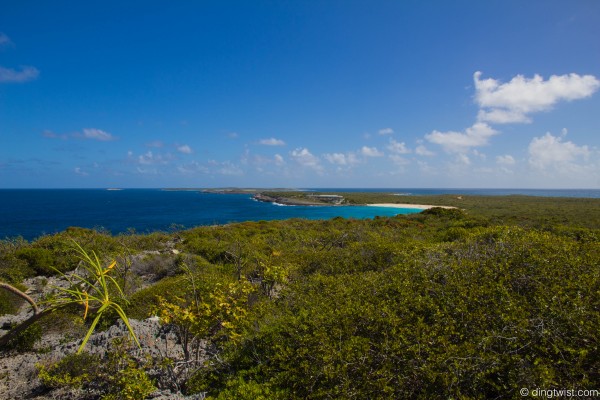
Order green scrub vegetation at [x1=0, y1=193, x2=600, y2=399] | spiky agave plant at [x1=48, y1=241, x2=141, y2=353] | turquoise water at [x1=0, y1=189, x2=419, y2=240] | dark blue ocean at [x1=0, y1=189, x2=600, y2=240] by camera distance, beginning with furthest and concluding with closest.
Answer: turquoise water at [x1=0, y1=189, x2=419, y2=240] → dark blue ocean at [x1=0, y1=189, x2=600, y2=240] → green scrub vegetation at [x1=0, y1=193, x2=600, y2=399] → spiky agave plant at [x1=48, y1=241, x2=141, y2=353]

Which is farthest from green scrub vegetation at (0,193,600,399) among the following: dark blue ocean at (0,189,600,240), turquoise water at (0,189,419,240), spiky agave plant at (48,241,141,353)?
turquoise water at (0,189,419,240)

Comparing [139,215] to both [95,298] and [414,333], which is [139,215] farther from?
[95,298]

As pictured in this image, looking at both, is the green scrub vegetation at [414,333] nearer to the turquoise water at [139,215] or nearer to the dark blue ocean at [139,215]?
the dark blue ocean at [139,215]

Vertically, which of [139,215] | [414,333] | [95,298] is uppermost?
[95,298]

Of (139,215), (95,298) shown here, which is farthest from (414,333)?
(139,215)

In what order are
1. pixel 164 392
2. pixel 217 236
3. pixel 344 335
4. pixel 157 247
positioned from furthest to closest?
pixel 217 236 → pixel 157 247 → pixel 164 392 → pixel 344 335

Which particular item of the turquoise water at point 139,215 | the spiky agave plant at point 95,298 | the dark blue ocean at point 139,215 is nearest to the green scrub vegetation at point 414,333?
the spiky agave plant at point 95,298

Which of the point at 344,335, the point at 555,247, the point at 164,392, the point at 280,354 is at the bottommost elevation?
the point at 164,392

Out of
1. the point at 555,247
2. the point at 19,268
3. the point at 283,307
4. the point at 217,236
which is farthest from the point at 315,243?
the point at 19,268

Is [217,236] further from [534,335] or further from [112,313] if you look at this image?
[534,335]

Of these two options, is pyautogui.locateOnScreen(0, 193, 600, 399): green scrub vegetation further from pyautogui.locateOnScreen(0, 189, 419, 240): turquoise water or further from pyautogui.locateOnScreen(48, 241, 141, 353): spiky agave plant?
pyautogui.locateOnScreen(0, 189, 419, 240): turquoise water

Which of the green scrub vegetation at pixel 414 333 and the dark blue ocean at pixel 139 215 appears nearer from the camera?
the green scrub vegetation at pixel 414 333
